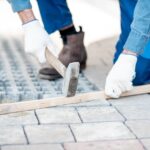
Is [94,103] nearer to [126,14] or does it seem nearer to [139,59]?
[139,59]

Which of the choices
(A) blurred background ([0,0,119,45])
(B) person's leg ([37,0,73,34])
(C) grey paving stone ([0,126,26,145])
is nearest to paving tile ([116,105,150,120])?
(C) grey paving stone ([0,126,26,145])

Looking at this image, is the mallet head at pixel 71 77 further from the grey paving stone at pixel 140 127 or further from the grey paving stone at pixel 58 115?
the grey paving stone at pixel 140 127

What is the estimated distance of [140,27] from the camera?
2580 mm

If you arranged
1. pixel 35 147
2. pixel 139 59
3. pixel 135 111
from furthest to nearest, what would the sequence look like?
pixel 139 59 < pixel 135 111 < pixel 35 147

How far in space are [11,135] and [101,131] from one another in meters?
0.42

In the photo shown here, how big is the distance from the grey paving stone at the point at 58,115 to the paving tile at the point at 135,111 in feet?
0.83

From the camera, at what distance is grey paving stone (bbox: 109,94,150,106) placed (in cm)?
Answer: 270

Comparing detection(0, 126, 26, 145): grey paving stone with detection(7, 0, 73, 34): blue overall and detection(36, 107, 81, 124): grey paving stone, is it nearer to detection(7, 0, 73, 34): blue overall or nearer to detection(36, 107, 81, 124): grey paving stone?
detection(36, 107, 81, 124): grey paving stone

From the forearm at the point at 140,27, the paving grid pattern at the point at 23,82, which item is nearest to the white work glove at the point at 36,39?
the paving grid pattern at the point at 23,82

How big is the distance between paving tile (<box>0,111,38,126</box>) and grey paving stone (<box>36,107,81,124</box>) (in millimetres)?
39

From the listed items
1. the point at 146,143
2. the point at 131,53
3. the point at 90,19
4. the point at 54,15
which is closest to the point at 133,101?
the point at 131,53

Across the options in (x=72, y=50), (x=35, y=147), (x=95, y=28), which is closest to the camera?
(x=35, y=147)

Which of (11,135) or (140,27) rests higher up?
(140,27)

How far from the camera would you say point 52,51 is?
280 centimetres
